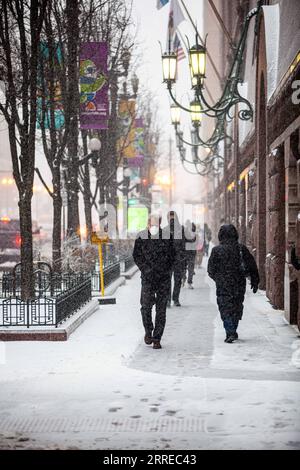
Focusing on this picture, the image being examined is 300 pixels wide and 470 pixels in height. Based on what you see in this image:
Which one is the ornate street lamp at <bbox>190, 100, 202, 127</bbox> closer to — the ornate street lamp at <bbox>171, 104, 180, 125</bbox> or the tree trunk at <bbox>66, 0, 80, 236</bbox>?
the ornate street lamp at <bbox>171, 104, 180, 125</bbox>

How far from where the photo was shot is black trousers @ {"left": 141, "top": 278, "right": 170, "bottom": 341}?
11844 mm

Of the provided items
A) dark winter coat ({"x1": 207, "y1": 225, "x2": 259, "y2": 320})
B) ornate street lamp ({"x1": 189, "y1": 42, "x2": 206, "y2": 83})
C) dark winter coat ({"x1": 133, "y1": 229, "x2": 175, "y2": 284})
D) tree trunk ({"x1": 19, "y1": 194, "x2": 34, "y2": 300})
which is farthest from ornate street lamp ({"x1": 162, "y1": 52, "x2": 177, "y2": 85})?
dark winter coat ({"x1": 133, "y1": 229, "x2": 175, "y2": 284})

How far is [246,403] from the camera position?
7969 millimetres

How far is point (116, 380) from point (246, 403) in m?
1.83

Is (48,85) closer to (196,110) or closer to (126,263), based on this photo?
(196,110)

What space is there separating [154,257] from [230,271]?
46.6 inches

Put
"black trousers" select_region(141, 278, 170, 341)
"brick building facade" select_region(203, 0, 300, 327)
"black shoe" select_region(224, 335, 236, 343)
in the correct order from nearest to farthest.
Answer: "black trousers" select_region(141, 278, 170, 341) < "black shoe" select_region(224, 335, 236, 343) < "brick building facade" select_region(203, 0, 300, 327)

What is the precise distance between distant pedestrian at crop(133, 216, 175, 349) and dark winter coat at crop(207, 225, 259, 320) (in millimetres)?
727

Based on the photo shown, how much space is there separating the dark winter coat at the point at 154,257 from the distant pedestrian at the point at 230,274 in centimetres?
73

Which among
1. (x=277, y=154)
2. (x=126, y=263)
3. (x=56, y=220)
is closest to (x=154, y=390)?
(x=277, y=154)

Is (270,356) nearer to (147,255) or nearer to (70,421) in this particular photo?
(147,255)

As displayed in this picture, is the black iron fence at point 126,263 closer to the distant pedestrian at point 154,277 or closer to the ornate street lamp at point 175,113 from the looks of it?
the ornate street lamp at point 175,113

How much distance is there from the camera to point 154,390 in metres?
8.70
